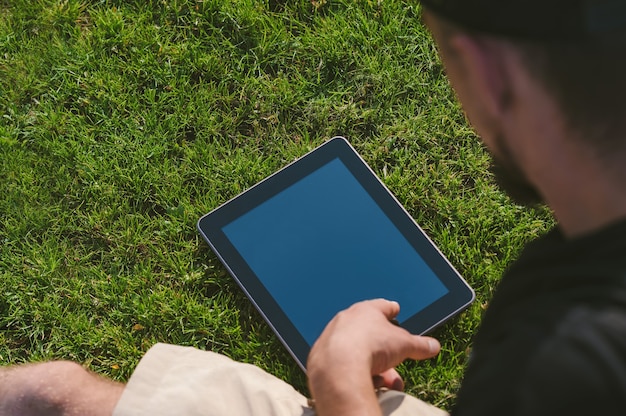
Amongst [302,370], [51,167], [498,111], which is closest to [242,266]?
[302,370]

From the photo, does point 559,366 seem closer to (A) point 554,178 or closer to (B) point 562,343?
(B) point 562,343

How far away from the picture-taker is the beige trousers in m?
1.48

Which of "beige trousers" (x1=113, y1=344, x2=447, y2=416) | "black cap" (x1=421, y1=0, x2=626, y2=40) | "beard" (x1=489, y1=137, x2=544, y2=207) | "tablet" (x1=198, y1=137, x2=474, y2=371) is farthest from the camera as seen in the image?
"tablet" (x1=198, y1=137, x2=474, y2=371)

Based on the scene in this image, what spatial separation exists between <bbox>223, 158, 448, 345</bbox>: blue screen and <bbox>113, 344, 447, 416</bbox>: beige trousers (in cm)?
34

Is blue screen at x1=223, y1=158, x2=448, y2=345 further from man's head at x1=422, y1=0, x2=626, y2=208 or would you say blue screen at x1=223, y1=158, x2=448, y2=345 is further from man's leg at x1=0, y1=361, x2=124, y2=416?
man's head at x1=422, y1=0, x2=626, y2=208

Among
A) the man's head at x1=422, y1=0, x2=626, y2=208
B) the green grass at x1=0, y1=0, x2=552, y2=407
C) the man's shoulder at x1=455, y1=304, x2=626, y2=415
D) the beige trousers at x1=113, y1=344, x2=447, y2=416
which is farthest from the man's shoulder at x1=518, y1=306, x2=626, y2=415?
the green grass at x1=0, y1=0, x2=552, y2=407

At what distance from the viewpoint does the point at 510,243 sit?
2.11 m

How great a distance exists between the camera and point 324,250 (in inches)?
77.5

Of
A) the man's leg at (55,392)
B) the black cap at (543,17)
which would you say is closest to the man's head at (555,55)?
the black cap at (543,17)

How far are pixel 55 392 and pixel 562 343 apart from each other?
1190 mm

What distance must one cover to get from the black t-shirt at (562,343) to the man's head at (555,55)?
153mm

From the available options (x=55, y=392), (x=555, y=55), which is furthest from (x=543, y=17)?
(x=55, y=392)

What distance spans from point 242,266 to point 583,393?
4.14ft

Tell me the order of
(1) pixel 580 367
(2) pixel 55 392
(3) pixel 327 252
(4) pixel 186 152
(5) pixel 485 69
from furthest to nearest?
(4) pixel 186 152, (3) pixel 327 252, (2) pixel 55 392, (5) pixel 485 69, (1) pixel 580 367
